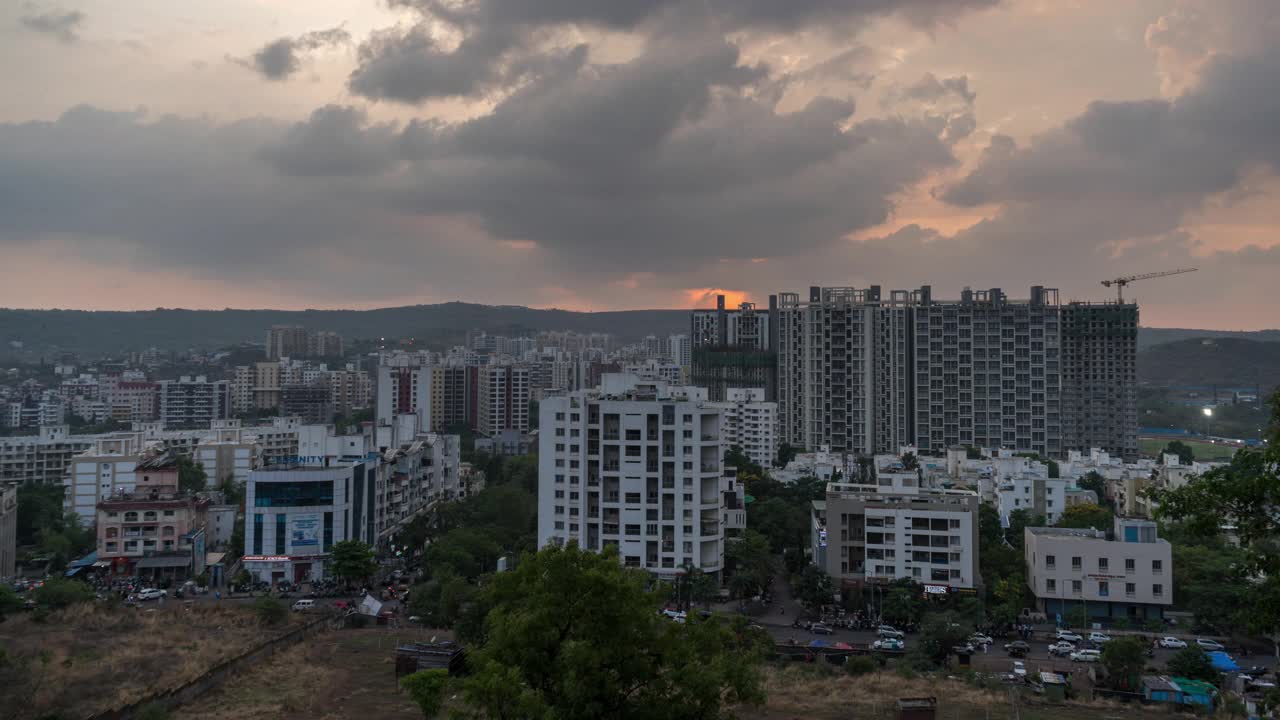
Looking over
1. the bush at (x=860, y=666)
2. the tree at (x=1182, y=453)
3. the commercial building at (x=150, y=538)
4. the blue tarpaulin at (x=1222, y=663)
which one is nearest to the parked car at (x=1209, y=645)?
the blue tarpaulin at (x=1222, y=663)

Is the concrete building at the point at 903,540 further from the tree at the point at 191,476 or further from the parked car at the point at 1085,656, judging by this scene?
the tree at the point at 191,476

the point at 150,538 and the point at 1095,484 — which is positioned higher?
the point at 1095,484

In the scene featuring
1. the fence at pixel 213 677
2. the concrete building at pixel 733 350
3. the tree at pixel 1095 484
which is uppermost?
the concrete building at pixel 733 350

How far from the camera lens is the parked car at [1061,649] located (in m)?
19.5

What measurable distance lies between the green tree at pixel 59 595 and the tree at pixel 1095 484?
107 ft

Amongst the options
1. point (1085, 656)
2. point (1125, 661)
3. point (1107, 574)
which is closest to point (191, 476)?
point (1085, 656)

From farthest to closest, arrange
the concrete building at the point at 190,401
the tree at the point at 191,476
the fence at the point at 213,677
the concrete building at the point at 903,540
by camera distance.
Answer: the concrete building at the point at 190,401 → the tree at the point at 191,476 → the concrete building at the point at 903,540 → the fence at the point at 213,677

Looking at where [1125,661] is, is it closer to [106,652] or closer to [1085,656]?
[1085,656]

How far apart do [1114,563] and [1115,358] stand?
3424 centimetres

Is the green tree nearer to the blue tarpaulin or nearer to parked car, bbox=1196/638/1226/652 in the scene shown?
the blue tarpaulin

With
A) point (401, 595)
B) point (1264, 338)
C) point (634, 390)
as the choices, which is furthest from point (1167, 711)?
point (1264, 338)

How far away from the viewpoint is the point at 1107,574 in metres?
22.7

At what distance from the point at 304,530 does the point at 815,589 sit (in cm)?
1429

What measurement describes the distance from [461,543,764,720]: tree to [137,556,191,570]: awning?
71.4ft
